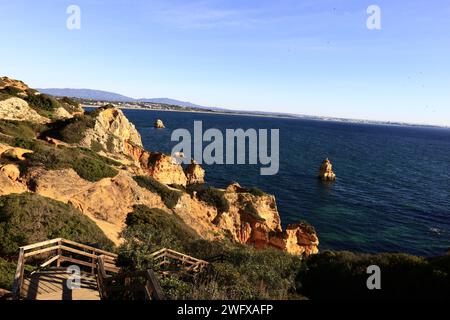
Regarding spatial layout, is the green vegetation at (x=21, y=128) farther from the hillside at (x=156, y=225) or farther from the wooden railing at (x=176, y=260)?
the wooden railing at (x=176, y=260)

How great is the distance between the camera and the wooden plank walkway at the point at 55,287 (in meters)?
9.77

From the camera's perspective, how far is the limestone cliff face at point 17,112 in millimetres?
34675

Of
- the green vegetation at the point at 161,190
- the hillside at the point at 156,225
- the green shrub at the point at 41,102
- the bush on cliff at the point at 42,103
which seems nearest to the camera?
the hillside at the point at 156,225

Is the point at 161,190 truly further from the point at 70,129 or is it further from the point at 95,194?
the point at 70,129

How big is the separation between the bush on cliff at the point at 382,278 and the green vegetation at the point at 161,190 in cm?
1480

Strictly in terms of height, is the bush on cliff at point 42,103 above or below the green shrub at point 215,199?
above

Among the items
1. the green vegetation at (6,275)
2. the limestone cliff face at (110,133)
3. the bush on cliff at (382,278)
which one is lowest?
the bush on cliff at (382,278)

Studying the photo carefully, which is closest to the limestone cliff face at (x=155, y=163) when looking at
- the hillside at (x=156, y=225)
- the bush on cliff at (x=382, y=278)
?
the hillside at (x=156, y=225)

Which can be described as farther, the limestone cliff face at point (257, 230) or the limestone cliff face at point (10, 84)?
the limestone cliff face at point (10, 84)

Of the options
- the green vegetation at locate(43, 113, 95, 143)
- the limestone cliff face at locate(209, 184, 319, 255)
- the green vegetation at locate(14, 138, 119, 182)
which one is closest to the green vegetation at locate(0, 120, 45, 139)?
the green vegetation at locate(43, 113, 95, 143)

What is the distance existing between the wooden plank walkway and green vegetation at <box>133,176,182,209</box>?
1718cm

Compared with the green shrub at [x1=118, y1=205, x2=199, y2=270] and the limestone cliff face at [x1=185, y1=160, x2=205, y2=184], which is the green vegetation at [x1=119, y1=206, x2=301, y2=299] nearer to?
the green shrub at [x1=118, y1=205, x2=199, y2=270]

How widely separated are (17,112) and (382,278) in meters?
36.9

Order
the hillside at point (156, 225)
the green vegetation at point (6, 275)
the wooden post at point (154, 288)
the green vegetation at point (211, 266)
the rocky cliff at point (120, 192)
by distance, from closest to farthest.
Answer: the wooden post at point (154, 288), the green vegetation at point (211, 266), the green vegetation at point (6, 275), the hillside at point (156, 225), the rocky cliff at point (120, 192)
